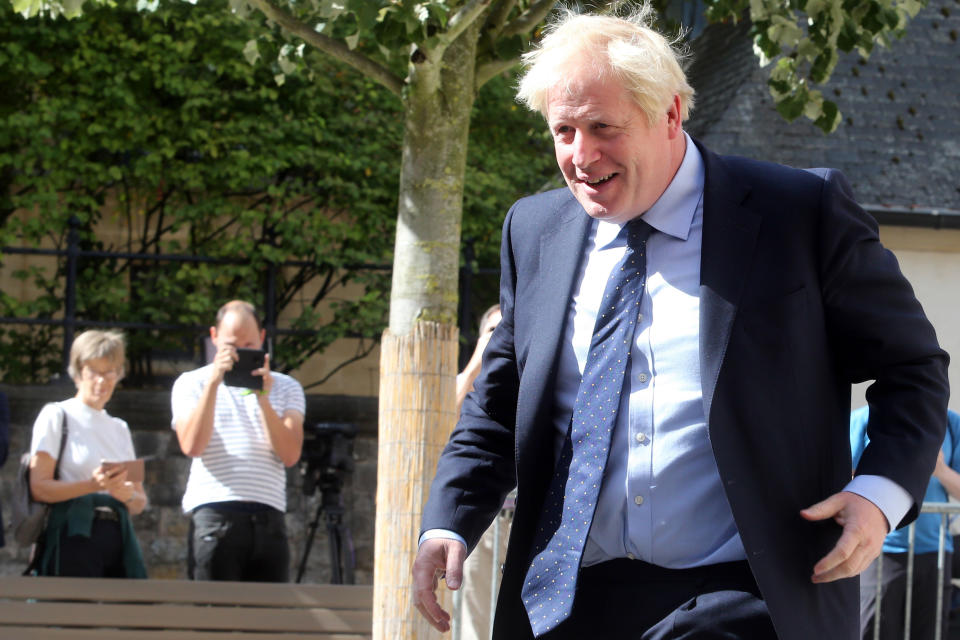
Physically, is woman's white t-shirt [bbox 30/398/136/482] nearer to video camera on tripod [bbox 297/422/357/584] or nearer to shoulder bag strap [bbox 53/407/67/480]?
shoulder bag strap [bbox 53/407/67/480]

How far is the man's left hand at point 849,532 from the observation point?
2191 mm

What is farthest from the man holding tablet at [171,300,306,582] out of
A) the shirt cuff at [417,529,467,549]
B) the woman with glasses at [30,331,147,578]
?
the shirt cuff at [417,529,467,549]

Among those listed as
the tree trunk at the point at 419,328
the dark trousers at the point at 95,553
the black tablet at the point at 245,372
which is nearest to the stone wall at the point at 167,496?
the dark trousers at the point at 95,553

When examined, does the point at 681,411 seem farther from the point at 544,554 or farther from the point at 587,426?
the point at 544,554

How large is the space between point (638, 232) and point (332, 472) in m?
6.58

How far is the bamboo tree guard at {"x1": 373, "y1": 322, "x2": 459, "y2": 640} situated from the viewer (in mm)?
4254

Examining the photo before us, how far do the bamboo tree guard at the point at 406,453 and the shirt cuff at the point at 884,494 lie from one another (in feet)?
7.09

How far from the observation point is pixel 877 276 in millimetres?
2334

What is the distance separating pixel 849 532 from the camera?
2189 millimetres

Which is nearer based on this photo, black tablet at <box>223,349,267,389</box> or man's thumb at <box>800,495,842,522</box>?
man's thumb at <box>800,495,842,522</box>

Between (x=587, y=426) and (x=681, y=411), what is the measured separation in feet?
0.57

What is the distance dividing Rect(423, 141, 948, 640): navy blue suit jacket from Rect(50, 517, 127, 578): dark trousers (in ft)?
12.5

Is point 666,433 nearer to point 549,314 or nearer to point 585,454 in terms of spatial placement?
point 585,454

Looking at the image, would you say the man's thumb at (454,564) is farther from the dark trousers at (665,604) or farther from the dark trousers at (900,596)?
the dark trousers at (900,596)
